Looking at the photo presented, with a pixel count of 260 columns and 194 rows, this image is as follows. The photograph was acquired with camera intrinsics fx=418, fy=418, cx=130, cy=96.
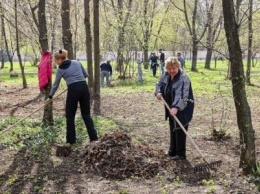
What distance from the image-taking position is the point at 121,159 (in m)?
6.02

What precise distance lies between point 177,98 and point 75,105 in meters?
2.04

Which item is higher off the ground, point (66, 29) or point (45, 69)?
point (66, 29)

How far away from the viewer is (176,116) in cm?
642

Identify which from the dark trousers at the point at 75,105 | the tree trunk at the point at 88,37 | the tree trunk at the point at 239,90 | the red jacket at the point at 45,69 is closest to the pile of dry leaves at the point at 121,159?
the dark trousers at the point at 75,105

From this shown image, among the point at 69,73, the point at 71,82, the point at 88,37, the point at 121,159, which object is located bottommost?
the point at 121,159

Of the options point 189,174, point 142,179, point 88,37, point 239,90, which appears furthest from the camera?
point 88,37

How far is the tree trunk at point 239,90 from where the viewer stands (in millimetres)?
5051

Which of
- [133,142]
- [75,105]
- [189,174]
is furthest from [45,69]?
[189,174]

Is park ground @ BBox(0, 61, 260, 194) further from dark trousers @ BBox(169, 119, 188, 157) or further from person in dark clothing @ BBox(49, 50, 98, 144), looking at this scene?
person in dark clothing @ BBox(49, 50, 98, 144)

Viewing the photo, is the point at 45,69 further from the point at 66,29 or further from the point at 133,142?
the point at 133,142

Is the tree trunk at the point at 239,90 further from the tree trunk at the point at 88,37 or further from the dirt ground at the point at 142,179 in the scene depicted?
the tree trunk at the point at 88,37

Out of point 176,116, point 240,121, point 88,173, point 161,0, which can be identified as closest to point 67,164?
point 88,173

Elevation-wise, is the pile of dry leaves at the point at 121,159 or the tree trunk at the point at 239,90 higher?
the tree trunk at the point at 239,90

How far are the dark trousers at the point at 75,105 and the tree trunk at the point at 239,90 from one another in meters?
2.94
